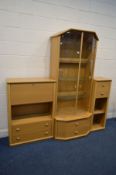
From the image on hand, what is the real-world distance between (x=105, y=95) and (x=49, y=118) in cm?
113

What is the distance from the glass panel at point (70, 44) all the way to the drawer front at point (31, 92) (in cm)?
60

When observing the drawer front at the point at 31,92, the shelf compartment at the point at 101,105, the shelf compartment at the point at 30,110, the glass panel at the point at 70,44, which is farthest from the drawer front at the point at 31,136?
the glass panel at the point at 70,44

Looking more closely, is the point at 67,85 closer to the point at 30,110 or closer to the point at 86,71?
the point at 86,71

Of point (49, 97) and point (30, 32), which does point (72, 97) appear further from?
point (30, 32)

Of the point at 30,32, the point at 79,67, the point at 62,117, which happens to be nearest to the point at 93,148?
the point at 62,117

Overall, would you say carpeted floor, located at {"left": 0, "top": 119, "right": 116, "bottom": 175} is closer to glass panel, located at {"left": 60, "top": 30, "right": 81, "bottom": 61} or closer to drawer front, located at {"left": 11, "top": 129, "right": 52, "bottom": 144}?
drawer front, located at {"left": 11, "top": 129, "right": 52, "bottom": 144}

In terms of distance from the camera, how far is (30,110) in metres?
2.56

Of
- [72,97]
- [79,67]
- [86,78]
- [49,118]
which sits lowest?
[49,118]

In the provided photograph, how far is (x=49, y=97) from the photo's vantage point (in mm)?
2324

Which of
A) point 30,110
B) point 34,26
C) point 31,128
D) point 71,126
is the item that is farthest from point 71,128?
point 34,26

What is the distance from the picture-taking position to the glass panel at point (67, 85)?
2.56 meters

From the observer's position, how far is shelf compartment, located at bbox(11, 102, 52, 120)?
8.05 feet

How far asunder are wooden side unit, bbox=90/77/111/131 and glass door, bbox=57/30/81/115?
350 millimetres

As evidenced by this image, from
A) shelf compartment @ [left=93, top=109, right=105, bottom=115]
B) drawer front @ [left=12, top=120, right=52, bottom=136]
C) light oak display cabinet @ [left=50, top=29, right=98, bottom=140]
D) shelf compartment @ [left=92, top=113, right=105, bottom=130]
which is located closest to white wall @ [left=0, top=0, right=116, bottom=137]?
light oak display cabinet @ [left=50, top=29, right=98, bottom=140]
